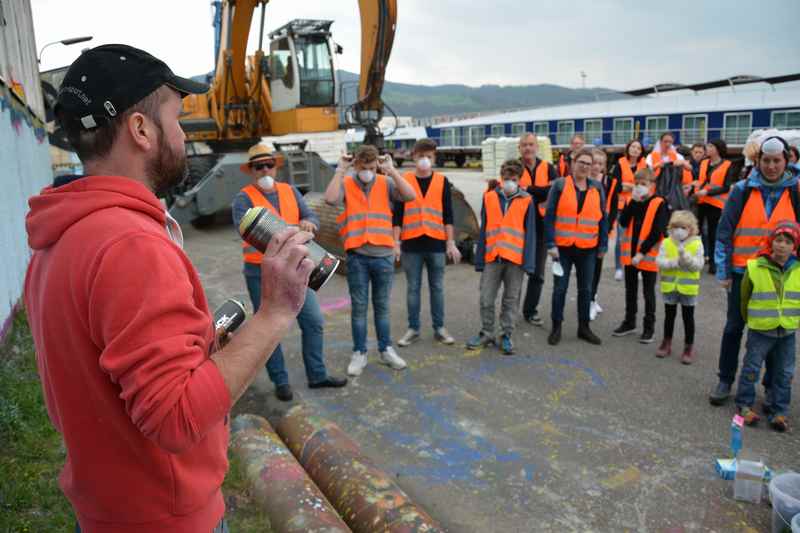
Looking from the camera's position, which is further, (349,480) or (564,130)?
(564,130)

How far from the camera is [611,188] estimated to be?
7.10 m

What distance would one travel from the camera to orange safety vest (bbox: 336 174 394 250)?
16.8ft

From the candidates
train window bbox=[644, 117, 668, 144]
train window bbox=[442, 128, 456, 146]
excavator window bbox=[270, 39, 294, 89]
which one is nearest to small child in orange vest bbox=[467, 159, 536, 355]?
excavator window bbox=[270, 39, 294, 89]

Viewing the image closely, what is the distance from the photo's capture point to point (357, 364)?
5203 mm

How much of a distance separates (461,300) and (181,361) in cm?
623

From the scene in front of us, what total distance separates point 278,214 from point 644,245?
3.62m

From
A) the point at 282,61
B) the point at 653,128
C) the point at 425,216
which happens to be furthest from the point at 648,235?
the point at 653,128

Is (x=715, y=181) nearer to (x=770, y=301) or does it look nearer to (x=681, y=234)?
(x=681, y=234)

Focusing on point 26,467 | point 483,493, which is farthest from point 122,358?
point 26,467

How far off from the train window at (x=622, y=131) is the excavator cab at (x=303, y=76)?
18.0 m

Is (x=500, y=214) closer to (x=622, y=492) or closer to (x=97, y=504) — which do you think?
(x=622, y=492)

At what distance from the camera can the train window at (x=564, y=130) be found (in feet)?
96.8

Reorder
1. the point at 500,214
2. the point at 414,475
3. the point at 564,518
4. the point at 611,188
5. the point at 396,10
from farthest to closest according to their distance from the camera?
the point at 396,10, the point at 611,188, the point at 500,214, the point at 414,475, the point at 564,518

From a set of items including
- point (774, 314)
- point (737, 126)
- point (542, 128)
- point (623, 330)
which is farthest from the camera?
point (542, 128)
